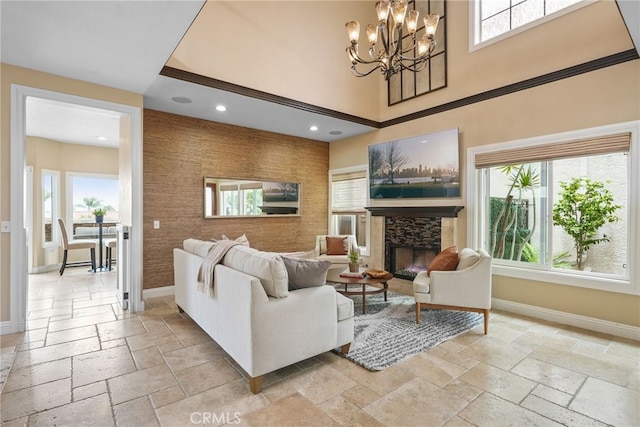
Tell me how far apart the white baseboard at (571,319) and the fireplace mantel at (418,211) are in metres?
1.33

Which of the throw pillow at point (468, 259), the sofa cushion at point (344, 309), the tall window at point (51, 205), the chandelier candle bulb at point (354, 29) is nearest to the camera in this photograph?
the sofa cushion at point (344, 309)

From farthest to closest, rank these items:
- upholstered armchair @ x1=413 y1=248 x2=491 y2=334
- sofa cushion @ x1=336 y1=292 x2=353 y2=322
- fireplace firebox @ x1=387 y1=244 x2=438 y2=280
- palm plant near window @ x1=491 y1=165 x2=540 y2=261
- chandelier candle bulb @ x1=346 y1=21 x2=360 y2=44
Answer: fireplace firebox @ x1=387 y1=244 x2=438 y2=280 → palm plant near window @ x1=491 y1=165 x2=540 y2=261 → upholstered armchair @ x1=413 y1=248 x2=491 y2=334 → chandelier candle bulb @ x1=346 y1=21 x2=360 y2=44 → sofa cushion @ x1=336 y1=292 x2=353 y2=322

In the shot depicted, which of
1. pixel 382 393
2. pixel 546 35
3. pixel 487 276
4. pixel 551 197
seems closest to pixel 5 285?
pixel 382 393

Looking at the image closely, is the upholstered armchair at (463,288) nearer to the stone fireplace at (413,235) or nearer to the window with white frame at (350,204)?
the stone fireplace at (413,235)

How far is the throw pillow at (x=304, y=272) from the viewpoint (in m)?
2.47

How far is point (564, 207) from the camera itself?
382 centimetres

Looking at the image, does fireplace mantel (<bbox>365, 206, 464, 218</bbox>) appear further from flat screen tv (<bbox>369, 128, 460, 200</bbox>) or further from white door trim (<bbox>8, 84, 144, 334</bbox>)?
white door trim (<bbox>8, 84, 144, 334</bbox>)

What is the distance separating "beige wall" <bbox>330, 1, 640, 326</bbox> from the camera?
3229 millimetres

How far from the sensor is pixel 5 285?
3174 mm

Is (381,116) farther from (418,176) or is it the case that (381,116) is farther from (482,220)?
(482,220)

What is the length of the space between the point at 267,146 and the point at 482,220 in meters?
3.87

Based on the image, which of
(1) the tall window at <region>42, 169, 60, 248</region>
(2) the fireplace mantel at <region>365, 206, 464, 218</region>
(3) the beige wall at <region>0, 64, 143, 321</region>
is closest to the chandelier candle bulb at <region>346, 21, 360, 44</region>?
(2) the fireplace mantel at <region>365, 206, 464, 218</region>

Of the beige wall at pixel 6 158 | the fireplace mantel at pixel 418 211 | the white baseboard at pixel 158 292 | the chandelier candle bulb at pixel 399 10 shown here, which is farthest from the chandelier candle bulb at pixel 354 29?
the white baseboard at pixel 158 292

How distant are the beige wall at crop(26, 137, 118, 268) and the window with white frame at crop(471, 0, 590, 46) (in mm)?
7957
